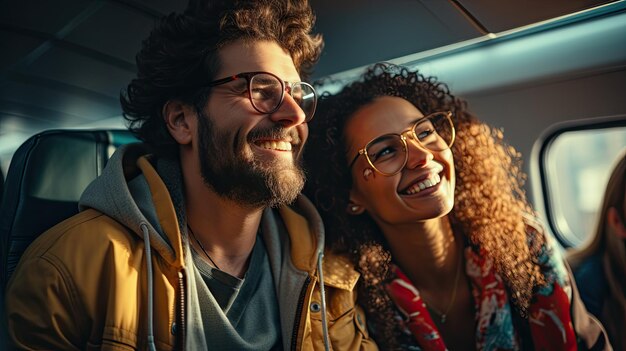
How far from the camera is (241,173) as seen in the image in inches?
69.1

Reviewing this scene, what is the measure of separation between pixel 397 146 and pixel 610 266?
973mm

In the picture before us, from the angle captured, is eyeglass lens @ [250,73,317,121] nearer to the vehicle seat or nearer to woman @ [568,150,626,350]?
the vehicle seat

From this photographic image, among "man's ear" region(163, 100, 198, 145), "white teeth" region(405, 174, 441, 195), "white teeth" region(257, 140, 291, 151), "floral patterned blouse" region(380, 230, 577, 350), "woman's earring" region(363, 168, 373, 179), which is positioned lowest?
"floral patterned blouse" region(380, 230, 577, 350)

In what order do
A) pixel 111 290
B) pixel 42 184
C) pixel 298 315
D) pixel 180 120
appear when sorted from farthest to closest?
pixel 180 120 < pixel 298 315 < pixel 42 184 < pixel 111 290

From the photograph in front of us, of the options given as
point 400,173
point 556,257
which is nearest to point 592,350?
point 556,257

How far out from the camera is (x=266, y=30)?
1.83 metres

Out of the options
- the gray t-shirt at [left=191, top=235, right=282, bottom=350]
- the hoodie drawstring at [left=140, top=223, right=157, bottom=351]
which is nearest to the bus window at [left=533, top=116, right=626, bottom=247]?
the gray t-shirt at [left=191, top=235, right=282, bottom=350]

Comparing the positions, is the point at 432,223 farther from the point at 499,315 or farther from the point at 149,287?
the point at 149,287

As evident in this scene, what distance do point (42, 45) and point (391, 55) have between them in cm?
134

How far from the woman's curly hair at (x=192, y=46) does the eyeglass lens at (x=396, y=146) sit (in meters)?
0.45

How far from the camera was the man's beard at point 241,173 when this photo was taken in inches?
68.7

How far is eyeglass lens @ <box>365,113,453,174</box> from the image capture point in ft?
6.42

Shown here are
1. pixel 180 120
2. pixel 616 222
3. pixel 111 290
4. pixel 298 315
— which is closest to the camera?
pixel 111 290

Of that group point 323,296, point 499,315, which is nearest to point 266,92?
point 323,296
